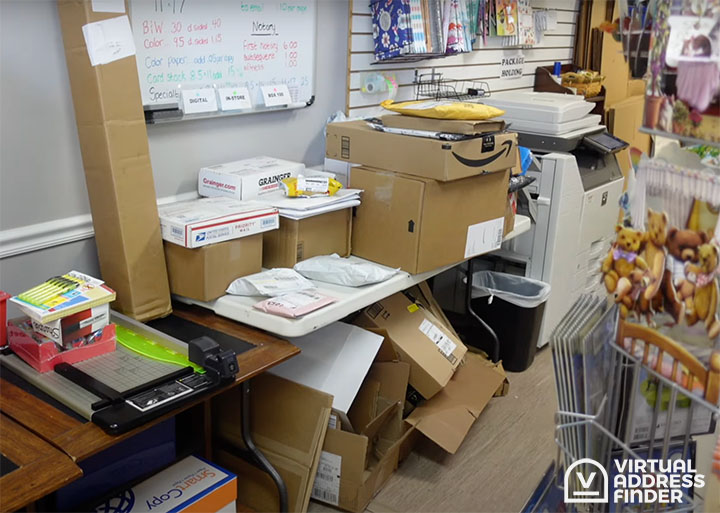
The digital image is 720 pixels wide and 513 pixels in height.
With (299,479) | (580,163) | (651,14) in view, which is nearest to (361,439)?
(299,479)

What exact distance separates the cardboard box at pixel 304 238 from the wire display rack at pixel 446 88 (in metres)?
1.20

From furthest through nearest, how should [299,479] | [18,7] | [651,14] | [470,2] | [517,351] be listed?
[470,2] → [517,351] → [299,479] → [18,7] → [651,14]

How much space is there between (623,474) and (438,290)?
2.20 m

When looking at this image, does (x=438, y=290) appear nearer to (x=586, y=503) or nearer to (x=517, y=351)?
(x=517, y=351)

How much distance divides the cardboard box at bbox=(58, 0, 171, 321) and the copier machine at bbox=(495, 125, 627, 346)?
1.72 meters

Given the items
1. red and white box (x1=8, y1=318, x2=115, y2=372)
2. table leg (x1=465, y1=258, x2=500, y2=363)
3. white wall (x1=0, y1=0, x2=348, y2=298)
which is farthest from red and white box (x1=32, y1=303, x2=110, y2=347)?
table leg (x1=465, y1=258, x2=500, y2=363)

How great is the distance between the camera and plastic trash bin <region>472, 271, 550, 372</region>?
9.66ft

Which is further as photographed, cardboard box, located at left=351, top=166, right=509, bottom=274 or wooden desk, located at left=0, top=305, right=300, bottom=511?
cardboard box, located at left=351, top=166, right=509, bottom=274

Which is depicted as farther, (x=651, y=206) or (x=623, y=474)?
(x=623, y=474)

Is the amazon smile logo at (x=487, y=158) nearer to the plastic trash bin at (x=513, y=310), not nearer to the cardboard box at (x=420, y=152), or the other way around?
the cardboard box at (x=420, y=152)

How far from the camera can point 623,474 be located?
112 centimetres

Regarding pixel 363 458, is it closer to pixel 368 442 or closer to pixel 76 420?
pixel 368 442

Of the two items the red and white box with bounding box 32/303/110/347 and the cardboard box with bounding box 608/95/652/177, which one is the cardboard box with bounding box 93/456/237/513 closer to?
the red and white box with bounding box 32/303/110/347

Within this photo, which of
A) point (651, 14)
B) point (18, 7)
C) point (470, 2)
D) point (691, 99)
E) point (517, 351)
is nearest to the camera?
point (691, 99)
